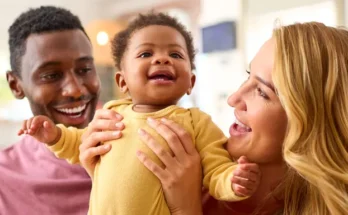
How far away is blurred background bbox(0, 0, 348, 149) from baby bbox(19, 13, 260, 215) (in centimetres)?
84

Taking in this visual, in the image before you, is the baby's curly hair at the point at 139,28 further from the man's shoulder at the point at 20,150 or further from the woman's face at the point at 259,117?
the man's shoulder at the point at 20,150

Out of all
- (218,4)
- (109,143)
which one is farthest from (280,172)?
(218,4)

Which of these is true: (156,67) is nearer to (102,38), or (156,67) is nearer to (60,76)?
(60,76)

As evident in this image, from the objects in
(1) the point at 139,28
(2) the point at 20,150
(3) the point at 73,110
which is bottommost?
(2) the point at 20,150

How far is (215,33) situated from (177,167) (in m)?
2.12

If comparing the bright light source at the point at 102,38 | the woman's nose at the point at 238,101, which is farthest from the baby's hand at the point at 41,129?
the bright light source at the point at 102,38

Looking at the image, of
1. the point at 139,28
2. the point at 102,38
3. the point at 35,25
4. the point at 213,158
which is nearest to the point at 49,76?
the point at 35,25

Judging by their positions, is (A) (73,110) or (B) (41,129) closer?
(B) (41,129)

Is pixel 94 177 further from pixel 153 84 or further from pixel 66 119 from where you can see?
pixel 66 119

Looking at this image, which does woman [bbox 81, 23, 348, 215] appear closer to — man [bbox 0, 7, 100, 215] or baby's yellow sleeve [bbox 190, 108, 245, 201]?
baby's yellow sleeve [bbox 190, 108, 245, 201]

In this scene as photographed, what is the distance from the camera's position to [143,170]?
1072mm

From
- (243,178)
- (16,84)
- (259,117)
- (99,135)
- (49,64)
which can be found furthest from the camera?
(16,84)

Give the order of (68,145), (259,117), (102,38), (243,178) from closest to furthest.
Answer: (243,178) → (259,117) → (68,145) → (102,38)

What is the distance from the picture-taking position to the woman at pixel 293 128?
1026 millimetres
